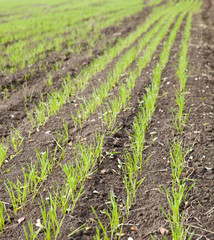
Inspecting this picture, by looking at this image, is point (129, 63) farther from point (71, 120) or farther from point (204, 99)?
point (71, 120)

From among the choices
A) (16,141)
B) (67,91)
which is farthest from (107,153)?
(67,91)

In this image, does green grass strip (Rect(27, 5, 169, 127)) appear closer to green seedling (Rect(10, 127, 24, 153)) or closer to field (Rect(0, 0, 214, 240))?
field (Rect(0, 0, 214, 240))

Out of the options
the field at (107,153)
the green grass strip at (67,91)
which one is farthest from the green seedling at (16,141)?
the green grass strip at (67,91)

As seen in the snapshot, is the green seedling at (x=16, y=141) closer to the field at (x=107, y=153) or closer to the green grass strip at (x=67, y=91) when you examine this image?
the field at (x=107, y=153)

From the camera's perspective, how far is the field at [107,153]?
1.92m

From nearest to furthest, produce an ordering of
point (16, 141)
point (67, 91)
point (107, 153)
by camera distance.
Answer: point (107, 153) < point (16, 141) < point (67, 91)

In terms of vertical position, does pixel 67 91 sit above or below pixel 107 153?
above

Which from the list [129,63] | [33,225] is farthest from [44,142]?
[129,63]

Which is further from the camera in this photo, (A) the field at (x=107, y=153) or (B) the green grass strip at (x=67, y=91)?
(B) the green grass strip at (x=67, y=91)

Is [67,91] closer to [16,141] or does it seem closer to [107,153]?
[16,141]

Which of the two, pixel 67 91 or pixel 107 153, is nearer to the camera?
pixel 107 153

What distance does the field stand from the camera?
6.30 ft

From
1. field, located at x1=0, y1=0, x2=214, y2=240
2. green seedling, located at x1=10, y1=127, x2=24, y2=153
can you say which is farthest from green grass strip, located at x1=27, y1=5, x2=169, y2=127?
green seedling, located at x1=10, y1=127, x2=24, y2=153

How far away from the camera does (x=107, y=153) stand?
106 inches
